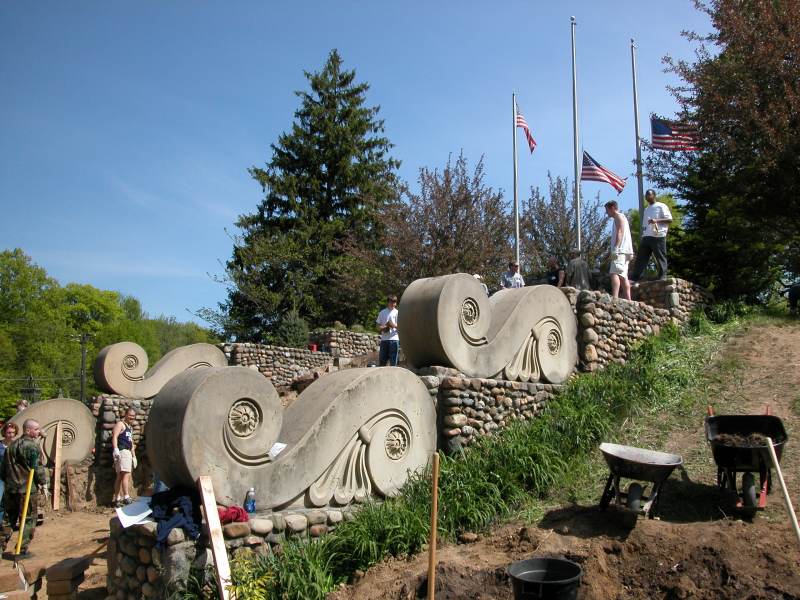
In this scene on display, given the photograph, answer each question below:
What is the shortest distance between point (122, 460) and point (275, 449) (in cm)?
771

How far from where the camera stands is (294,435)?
263 inches

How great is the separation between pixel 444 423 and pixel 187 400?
324 centimetres

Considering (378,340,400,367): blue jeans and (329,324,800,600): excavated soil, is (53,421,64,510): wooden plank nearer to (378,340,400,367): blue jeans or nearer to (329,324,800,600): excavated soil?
(378,340,400,367): blue jeans

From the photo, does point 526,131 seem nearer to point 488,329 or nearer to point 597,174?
point 597,174

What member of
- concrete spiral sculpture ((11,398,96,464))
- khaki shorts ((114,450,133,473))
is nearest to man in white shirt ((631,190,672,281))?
khaki shorts ((114,450,133,473))

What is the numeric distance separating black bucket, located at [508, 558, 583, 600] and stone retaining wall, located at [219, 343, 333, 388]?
11.9m

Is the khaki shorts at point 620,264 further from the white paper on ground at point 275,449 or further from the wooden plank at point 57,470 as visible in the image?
the wooden plank at point 57,470

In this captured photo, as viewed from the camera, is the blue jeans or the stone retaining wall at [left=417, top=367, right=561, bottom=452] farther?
the blue jeans

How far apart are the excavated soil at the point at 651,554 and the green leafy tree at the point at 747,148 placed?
7722 millimetres

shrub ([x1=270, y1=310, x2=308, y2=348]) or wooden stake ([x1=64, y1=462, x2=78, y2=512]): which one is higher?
shrub ([x1=270, y1=310, x2=308, y2=348])

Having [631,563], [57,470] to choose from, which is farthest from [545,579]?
[57,470]

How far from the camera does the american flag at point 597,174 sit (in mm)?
16877

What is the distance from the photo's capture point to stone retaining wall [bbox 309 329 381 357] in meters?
19.1

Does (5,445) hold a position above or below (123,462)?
above
